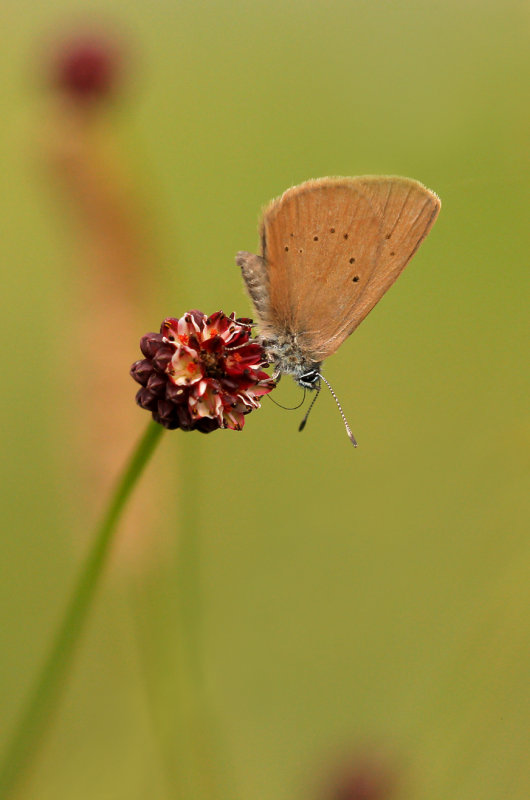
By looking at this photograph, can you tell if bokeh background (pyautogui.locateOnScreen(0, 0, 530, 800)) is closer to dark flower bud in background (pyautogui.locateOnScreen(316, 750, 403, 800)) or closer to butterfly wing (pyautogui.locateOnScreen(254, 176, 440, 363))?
dark flower bud in background (pyautogui.locateOnScreen(316, 750, 403, 800))

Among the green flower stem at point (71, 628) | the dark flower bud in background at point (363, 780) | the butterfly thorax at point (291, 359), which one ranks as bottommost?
the dark flower bud in background at point (363, 780)

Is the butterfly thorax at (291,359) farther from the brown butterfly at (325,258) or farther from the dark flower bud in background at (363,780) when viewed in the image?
the dark flower bud in background at (363,780)

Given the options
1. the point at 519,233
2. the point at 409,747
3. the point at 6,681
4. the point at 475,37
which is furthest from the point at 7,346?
the point at 475,37

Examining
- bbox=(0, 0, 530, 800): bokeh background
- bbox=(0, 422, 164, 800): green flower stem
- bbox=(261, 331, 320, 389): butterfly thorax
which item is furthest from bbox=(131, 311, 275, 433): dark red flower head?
bbox=(0, 0, 530, 800): bokeh background

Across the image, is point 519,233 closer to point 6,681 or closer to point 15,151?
point 15,151

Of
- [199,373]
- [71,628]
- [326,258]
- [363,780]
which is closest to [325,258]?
[326,258]

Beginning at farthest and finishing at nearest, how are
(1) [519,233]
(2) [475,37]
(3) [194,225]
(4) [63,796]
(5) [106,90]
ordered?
(2) [475,37] → (1) [519,233] → (3) [194,225] → (5) [106,90] → (4) [63,796]

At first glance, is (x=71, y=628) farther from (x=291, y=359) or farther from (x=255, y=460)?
(x=255, y=460)

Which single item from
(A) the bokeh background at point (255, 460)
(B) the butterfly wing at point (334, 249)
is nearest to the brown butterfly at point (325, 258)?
(B) the butterfly wing at point (334, 249)
